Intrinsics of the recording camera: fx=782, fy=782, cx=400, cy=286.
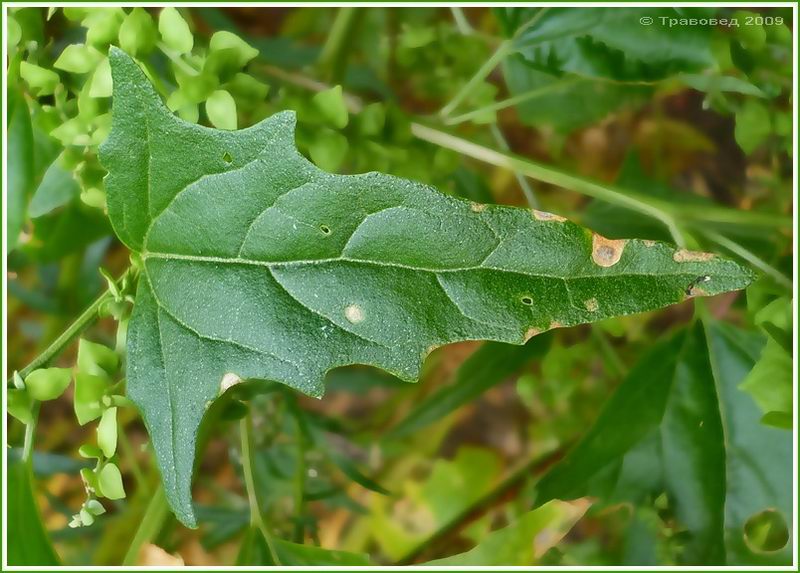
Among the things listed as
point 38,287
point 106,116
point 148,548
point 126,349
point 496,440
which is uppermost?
point 106,116

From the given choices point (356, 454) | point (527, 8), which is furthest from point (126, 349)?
point (356, 454)

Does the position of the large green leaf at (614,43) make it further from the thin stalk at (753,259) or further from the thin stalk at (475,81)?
the thin stalk at (753,259)

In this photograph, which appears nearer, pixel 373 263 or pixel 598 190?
pixel 373 263

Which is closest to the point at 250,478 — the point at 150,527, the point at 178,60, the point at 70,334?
the point at 150,527

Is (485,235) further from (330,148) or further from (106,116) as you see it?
(106,116)

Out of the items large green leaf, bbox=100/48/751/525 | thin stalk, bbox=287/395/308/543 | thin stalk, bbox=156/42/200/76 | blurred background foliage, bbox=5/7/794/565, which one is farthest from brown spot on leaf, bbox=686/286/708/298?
thin stalk, bbox=287/395/308/543

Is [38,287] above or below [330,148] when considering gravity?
below

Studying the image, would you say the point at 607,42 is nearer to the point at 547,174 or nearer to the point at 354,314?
the point at 547,174
